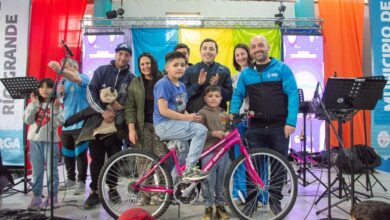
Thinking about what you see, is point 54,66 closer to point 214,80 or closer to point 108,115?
point 108,115

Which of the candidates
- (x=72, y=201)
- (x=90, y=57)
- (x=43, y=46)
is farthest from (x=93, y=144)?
(x=90, y=57)

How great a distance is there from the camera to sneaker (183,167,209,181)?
2.75 m

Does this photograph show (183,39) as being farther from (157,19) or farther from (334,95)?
(334,95)

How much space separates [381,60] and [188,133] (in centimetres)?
457

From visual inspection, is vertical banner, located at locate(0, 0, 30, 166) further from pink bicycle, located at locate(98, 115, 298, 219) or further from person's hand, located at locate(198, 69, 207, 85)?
person's hand, located at locate(198, 69, 207, 85)

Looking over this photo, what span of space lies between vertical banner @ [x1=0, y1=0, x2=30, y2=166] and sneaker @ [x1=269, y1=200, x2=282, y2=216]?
402 centimetres

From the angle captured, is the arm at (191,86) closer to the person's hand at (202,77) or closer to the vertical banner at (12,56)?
the person's hand at (202,77)

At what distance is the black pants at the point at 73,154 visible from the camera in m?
4.12

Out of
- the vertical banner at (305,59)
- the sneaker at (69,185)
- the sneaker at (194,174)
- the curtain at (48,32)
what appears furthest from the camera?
the vertical banner at (305,59)

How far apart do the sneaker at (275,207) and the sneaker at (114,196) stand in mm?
1402

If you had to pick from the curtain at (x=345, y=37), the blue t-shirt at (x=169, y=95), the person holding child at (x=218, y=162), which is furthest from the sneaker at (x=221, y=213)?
the curtain at (x=345, y=37)

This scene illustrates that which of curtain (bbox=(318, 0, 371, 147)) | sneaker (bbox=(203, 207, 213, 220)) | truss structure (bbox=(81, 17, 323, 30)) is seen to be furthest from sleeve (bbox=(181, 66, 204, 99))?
curtain (bbox=(318, 0, 371, 147))

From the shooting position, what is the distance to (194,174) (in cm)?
276

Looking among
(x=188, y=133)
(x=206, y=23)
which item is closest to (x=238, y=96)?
(x=188, y=133)
